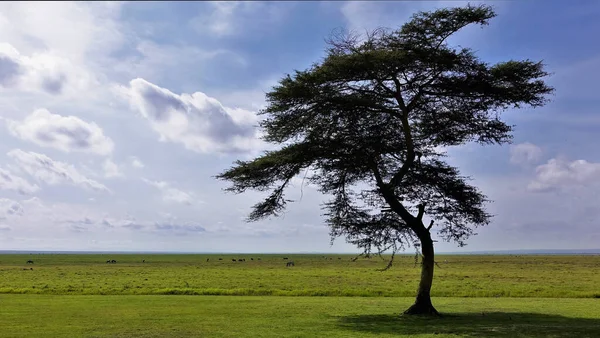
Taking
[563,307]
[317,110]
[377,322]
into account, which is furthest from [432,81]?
[563,307]

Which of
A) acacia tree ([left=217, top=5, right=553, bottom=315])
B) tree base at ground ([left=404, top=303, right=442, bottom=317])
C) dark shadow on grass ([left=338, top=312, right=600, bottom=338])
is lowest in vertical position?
dark shadow on grass ([left=338, top=312, right=600, bottom=338])

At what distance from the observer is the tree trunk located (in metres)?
23.7

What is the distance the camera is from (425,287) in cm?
2380

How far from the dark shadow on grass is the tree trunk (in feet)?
2.96

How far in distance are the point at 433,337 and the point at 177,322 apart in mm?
9729

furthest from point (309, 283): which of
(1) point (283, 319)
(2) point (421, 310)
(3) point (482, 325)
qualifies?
(3) point (482, 325)

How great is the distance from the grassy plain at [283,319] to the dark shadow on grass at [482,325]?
31mm

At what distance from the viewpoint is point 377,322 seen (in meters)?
21.2

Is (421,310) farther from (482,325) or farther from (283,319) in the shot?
(283,319)

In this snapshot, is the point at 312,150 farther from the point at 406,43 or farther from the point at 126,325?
the point at 126,325

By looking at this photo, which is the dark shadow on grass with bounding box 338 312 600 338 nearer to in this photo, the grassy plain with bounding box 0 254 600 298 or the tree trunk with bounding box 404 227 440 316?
the tree trunk with bounding box 404 227 440 316

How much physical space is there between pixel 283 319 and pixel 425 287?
6417mm

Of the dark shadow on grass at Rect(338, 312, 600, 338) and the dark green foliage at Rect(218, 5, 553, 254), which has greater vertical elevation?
the dark green foliage at Rect(218, 5, 553, 254)

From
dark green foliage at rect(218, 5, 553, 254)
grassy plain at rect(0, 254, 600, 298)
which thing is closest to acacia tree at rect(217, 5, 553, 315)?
dark green foliage at rect(218, 5, 553, 254)
